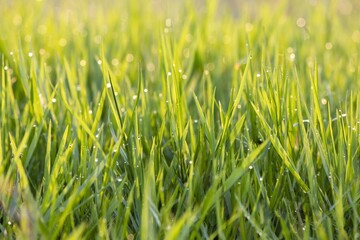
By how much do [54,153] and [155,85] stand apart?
51cm

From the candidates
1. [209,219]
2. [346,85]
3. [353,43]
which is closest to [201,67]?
[346,85]

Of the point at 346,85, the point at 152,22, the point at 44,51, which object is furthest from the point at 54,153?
the point at 152,22

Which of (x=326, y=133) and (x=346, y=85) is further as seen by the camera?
(x=346, y=85)

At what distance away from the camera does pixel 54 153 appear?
1606mm

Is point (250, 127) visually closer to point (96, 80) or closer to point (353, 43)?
point (96, 80)

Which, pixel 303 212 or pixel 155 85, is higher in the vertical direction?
pixel 155 85

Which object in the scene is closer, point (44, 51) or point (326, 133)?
point (326, 133)

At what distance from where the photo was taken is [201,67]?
228 centimetres

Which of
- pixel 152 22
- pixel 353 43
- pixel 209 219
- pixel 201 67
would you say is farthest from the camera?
pixel 152 22

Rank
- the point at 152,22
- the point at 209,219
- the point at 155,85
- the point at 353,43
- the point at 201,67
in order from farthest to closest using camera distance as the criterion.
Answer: the point at 152,22, the point at 353,43, the point at 201,67, the point at 155,85, the point at 209,219

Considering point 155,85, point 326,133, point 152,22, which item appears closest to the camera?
point 326,133

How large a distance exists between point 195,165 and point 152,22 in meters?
1.39

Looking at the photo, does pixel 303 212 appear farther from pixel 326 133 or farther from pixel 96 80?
pixel 96 80

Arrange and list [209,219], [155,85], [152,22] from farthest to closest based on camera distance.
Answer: [152,22], [155,85], [209,219]
